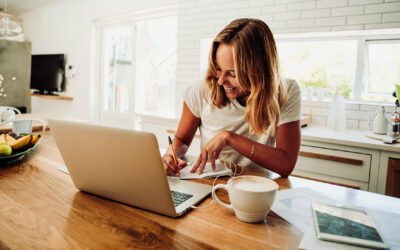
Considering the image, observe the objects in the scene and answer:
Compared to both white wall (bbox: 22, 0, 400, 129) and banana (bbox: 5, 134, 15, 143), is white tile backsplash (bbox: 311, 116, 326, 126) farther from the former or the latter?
banana (bbox: 5, 134, 15, 143)

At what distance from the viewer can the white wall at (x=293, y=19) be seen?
7.82ft

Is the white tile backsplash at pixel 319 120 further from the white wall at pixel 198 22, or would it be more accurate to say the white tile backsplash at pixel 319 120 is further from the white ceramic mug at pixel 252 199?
the white ceramic mug at pixel 252 199

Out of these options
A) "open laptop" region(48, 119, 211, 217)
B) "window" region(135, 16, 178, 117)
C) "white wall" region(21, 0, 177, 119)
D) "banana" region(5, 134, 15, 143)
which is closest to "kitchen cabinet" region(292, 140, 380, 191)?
"open laptop" region(48, 119, 211, 217)

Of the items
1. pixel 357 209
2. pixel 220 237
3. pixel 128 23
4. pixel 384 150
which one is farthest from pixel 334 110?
pixel 128 23

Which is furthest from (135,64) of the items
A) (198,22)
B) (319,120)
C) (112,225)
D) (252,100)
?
(112,225)

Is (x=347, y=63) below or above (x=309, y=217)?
above

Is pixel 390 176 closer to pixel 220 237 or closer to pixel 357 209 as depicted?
pixel 357 209

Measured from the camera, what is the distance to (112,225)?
26.8 inches

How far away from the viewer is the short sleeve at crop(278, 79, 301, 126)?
1.25 meters

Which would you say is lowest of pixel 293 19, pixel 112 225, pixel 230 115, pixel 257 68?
pixel 112 225

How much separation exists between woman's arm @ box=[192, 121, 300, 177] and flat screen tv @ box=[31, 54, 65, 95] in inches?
200

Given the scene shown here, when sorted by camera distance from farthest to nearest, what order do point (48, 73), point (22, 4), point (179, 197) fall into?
1. point (22, 4)
2. point (48, 73)
3. point (179, 197)

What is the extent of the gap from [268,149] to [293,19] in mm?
1941

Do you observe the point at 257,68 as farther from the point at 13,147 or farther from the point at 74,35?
the point at 74,35
